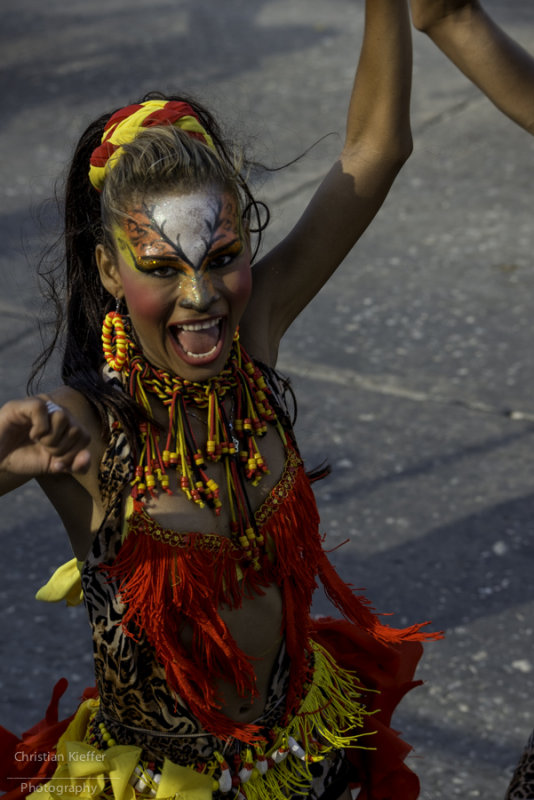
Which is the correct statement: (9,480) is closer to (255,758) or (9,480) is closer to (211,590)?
(211,590)

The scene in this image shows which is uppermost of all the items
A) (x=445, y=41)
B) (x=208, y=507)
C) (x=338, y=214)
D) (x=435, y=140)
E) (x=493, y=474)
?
(x=445, y=41)

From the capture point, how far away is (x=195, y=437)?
2.09 m

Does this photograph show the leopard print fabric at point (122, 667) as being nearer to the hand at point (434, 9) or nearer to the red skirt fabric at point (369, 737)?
the red skirt fabric at point (369, 737)

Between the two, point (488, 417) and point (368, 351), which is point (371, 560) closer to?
point (488, 417)

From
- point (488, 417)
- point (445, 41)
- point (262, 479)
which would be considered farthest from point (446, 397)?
point (262, 479)

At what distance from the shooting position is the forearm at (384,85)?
7.75 feet

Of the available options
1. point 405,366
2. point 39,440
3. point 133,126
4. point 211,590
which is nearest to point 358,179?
point 133,126

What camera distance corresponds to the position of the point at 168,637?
203 cm

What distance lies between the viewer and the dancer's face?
1.98 m

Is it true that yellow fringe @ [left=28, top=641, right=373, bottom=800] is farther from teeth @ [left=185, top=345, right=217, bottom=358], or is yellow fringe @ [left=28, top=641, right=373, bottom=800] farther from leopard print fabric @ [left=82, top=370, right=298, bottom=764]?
teeth @ [left=185, top=345, right=217, bottom=358]

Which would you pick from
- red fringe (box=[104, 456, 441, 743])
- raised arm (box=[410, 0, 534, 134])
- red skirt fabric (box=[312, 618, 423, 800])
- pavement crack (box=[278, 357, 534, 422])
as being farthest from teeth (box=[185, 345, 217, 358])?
pavement crack (box=[278, 357, 534, 422])

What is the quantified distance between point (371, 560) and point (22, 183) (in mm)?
4178

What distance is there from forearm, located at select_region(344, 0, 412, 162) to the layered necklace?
56 centimetres

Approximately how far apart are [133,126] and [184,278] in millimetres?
290
